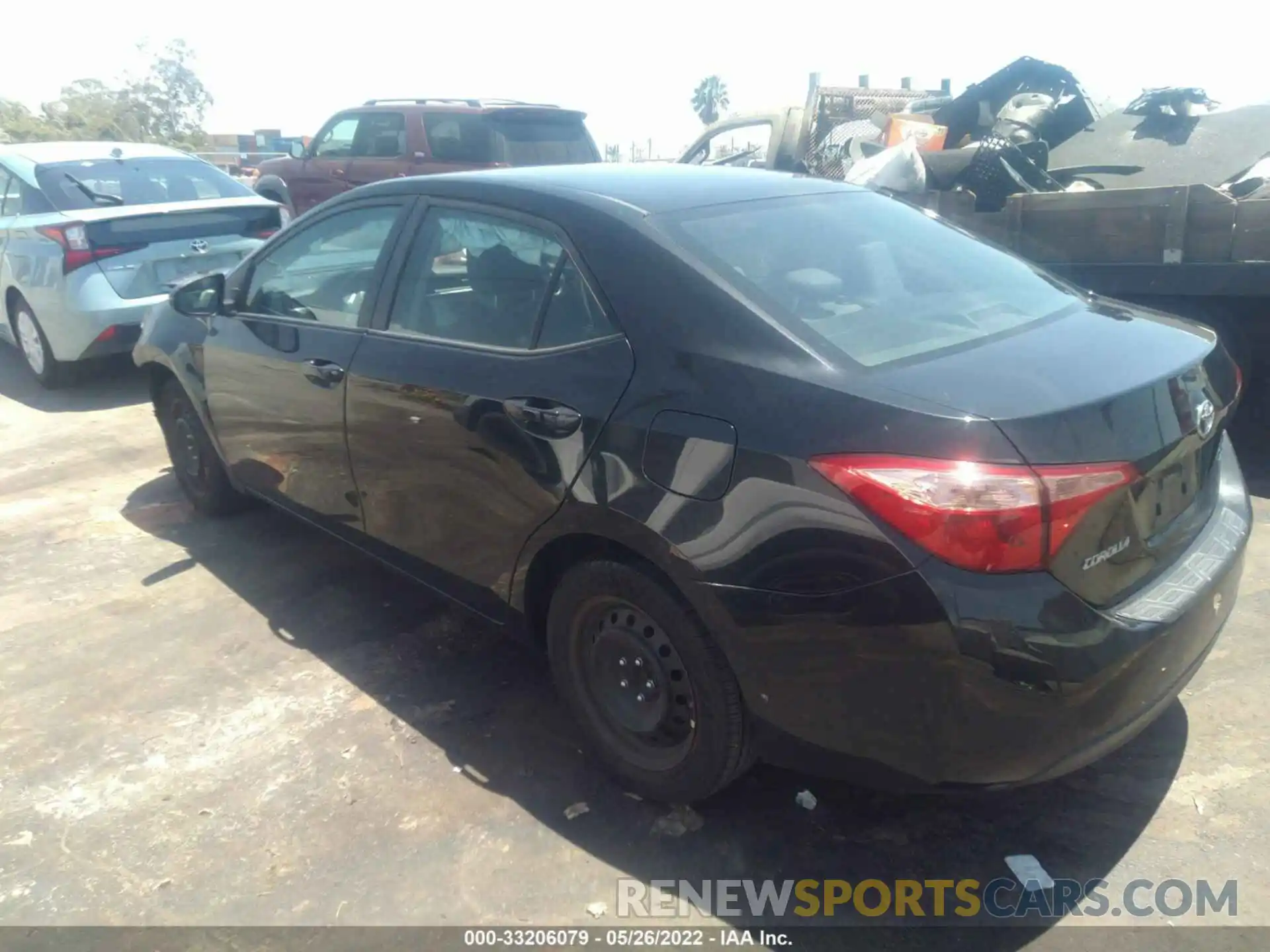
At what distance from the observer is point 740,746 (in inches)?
103

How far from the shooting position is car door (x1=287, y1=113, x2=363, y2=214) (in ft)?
38.0

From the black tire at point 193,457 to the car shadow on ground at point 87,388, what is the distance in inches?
92.6

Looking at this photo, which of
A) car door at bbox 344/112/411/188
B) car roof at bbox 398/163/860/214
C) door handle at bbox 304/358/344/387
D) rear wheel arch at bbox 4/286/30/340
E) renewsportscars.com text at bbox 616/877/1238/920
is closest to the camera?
renewsportscars.com text at bbox 616/877/1238/920

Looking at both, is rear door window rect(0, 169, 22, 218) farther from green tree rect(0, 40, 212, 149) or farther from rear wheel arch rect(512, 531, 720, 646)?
green tree rect(0, 40, 212, 149)

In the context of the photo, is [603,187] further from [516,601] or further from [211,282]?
[211,282]

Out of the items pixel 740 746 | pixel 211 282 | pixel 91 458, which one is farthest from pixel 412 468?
pixel 91 458

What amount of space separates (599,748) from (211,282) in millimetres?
2780

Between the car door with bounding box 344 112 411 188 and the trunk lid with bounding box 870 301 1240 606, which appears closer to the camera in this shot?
the trunk lid with bounding box 870 301 1240 606

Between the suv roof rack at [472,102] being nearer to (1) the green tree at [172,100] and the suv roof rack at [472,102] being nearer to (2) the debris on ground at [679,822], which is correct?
(2) the debris on ground at [679,822]

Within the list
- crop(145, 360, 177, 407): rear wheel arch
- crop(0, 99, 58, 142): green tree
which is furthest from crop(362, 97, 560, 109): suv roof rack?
crop(0, 99, 58, 142): green tree

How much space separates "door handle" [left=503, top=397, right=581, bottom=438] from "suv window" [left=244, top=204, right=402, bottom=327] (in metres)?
1.00

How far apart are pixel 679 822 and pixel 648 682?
0.41 metres

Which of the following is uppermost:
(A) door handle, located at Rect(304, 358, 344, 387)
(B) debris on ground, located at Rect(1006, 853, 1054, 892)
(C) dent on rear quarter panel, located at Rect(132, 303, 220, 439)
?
(A) door handle, located at Rect(304, 358, 344, 387)

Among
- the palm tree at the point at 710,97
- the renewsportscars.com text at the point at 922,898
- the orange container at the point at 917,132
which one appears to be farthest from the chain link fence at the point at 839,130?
the palm tree at the point at 710,97
